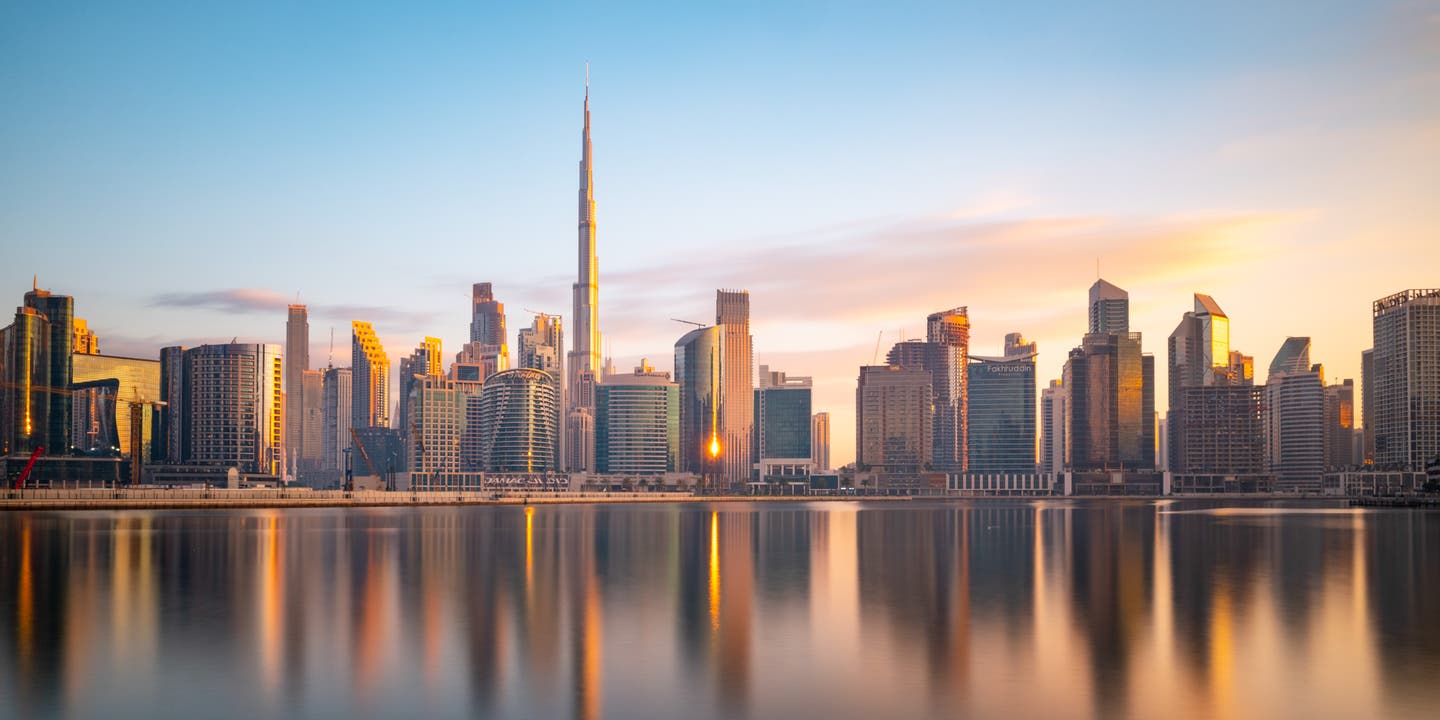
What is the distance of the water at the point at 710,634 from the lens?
31.5 m

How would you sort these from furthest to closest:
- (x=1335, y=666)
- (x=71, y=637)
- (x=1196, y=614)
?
(x=1196, y=614) → (x=71, y=637) → (x=1335, y=666)

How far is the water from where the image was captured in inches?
1239

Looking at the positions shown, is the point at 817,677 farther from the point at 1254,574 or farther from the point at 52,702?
the point at 1254,574

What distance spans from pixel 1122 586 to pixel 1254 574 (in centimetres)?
1298

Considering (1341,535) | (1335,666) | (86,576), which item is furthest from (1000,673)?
(1341,535)

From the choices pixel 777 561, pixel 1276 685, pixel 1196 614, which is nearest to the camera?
pixel 1276 685

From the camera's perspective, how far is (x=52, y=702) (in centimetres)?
3044

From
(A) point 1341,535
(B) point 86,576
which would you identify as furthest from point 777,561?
(A) point 1341,535

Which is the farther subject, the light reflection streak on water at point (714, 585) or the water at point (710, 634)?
the light reflection streak on water at point (714, 585)

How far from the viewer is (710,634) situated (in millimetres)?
43625

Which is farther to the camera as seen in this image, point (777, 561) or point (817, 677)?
point (777, 561)

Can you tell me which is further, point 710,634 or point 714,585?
point 714,585

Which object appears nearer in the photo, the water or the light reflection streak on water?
the water

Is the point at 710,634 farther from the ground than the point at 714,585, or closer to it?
farther from the ground
